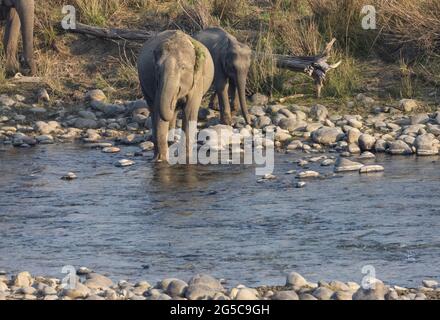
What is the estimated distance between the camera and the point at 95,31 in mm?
17938

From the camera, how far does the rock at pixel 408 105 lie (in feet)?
52.0

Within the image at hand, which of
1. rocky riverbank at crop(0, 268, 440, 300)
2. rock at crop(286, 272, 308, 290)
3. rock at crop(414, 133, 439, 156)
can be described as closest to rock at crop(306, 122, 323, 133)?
rock at crop(414, 133, 439, 156)

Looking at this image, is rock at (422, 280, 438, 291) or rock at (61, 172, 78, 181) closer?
rock at (422, 280, 438, 291)

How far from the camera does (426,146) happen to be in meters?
14.4

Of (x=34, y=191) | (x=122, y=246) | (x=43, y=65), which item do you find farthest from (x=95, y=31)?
(x=122, y=246)

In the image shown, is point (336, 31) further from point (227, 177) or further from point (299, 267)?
point (299, 267)

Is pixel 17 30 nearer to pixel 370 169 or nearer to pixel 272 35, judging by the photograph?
pixel 272 35

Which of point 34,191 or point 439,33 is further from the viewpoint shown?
point 439,33

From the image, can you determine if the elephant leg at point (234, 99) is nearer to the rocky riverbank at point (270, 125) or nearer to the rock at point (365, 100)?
the rocky riverbank at point (270, 125)

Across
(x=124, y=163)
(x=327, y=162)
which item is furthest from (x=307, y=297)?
(x=124, y=163)

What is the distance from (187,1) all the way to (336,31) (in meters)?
2.39

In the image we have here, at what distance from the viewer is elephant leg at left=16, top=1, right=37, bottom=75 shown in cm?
1723

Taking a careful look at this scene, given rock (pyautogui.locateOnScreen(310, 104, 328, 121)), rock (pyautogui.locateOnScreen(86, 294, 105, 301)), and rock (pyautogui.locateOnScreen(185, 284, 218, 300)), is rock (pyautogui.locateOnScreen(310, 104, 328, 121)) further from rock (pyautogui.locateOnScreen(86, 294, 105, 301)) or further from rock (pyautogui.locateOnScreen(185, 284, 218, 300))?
rock (pyautogui.locateOnScreen(86, 294, 105, 301))

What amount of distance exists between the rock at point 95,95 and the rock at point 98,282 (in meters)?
7.06
